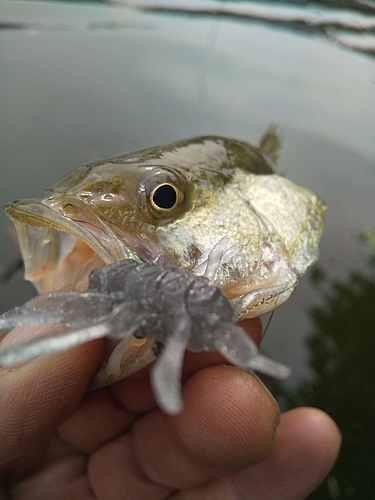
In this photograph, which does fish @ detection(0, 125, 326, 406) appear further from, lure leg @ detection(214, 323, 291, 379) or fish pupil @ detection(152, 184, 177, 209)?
lure leg @ detection(214, 323, 291, 379)

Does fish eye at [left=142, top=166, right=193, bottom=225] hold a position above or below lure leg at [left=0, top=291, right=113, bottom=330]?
above

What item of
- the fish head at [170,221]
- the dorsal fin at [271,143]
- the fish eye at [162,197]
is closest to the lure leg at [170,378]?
the fish head at [170,221]

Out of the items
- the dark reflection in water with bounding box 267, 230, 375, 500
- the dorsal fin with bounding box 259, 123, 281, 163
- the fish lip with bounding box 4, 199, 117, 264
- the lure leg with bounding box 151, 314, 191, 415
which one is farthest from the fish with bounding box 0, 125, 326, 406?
the dark reflection in water with bounding box 267, 230, 375, 500

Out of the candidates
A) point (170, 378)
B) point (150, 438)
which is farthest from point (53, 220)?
point (150, 438)

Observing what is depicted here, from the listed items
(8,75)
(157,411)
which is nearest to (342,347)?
(157,411)

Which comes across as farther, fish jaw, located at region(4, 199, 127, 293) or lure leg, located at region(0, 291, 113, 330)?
fish jaw, located at region(4, 199, 127, 293)

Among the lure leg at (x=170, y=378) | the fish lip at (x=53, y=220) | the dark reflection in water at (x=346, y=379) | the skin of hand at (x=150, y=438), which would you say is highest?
the lure leg at (x=170, y=378)

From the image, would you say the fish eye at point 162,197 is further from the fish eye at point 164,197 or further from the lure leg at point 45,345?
the lure leg at point 45,345
